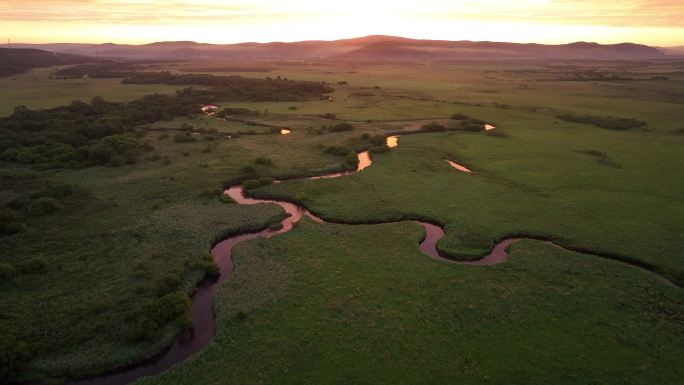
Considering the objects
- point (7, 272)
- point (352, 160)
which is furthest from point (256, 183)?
point (7, 272)

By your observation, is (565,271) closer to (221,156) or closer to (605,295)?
(605,295)

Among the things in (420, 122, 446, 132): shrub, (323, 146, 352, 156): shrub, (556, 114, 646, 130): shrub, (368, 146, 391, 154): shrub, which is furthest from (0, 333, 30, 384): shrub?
(556, 114, 646, 130): shrub

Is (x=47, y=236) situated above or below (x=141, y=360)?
above

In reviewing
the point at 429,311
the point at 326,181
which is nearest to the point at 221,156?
the point at 326,181

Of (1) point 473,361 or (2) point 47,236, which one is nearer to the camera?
(1) point 473,361

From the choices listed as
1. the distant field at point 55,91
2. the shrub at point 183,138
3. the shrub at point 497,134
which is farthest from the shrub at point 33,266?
the distant field at point 55,91
